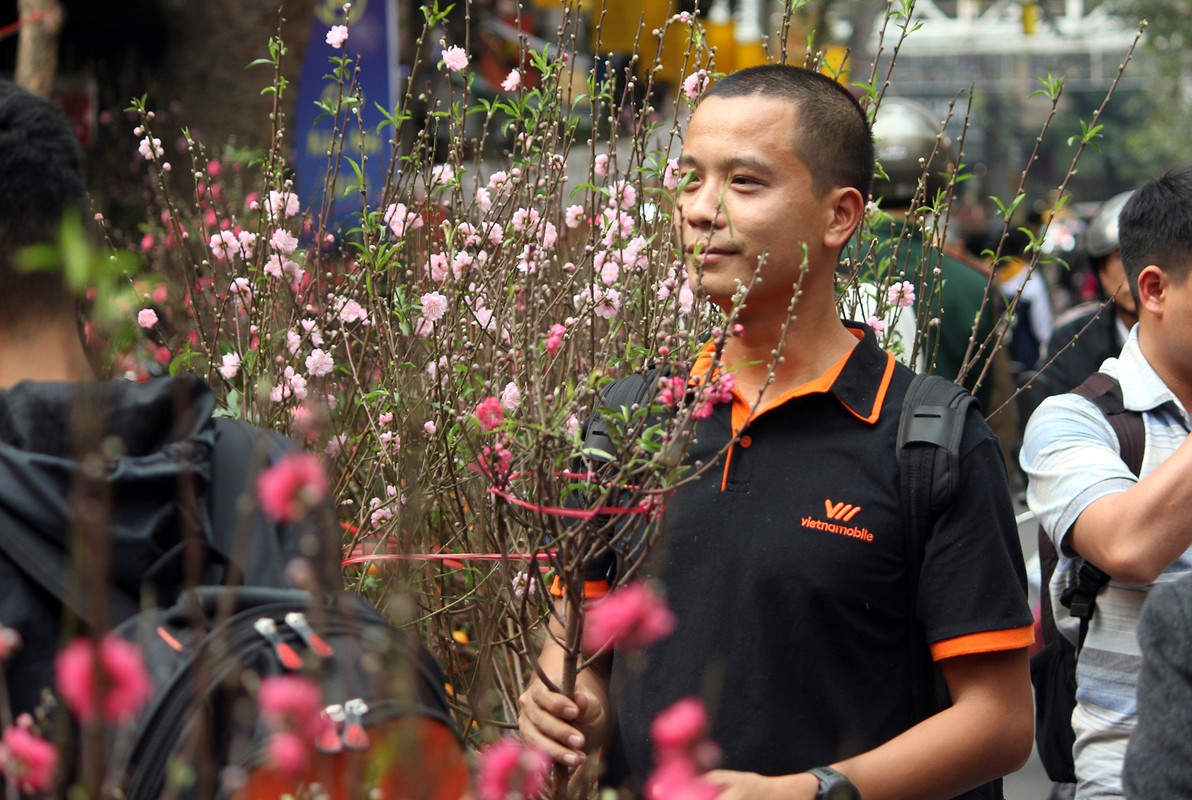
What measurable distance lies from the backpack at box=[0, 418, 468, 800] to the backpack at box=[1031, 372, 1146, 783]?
157cm

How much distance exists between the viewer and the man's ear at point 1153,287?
2967mm

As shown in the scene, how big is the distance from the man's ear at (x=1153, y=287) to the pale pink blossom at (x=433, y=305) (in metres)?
1.35

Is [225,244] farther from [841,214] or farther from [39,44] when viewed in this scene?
[39,44]

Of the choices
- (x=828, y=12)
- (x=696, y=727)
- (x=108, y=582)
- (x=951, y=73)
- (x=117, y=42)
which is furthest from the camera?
(x=951, y=73)

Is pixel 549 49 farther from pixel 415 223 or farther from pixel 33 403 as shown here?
pixel 33 403

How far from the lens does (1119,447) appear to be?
2.94 metres

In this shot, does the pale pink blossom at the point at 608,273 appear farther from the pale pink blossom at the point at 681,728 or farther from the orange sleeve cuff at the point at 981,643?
the pale pink blossom at the point at 681,728

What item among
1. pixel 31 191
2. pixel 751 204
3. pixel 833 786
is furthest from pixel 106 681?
pixel 751 204

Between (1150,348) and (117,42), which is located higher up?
(1150,348)

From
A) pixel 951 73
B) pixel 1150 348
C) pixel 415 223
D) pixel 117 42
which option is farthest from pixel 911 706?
pixel 951 73

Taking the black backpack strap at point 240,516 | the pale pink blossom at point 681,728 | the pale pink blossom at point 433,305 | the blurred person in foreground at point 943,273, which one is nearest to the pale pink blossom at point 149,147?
the pale pink blossom at point 433,305

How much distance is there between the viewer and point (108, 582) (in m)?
1.67

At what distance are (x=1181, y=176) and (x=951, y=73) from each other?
77.3m

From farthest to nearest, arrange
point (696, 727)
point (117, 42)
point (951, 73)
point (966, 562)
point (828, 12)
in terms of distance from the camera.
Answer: point (951, 73), point (828, 12), point (117, 42), point (966, 562), point (696, 727)
